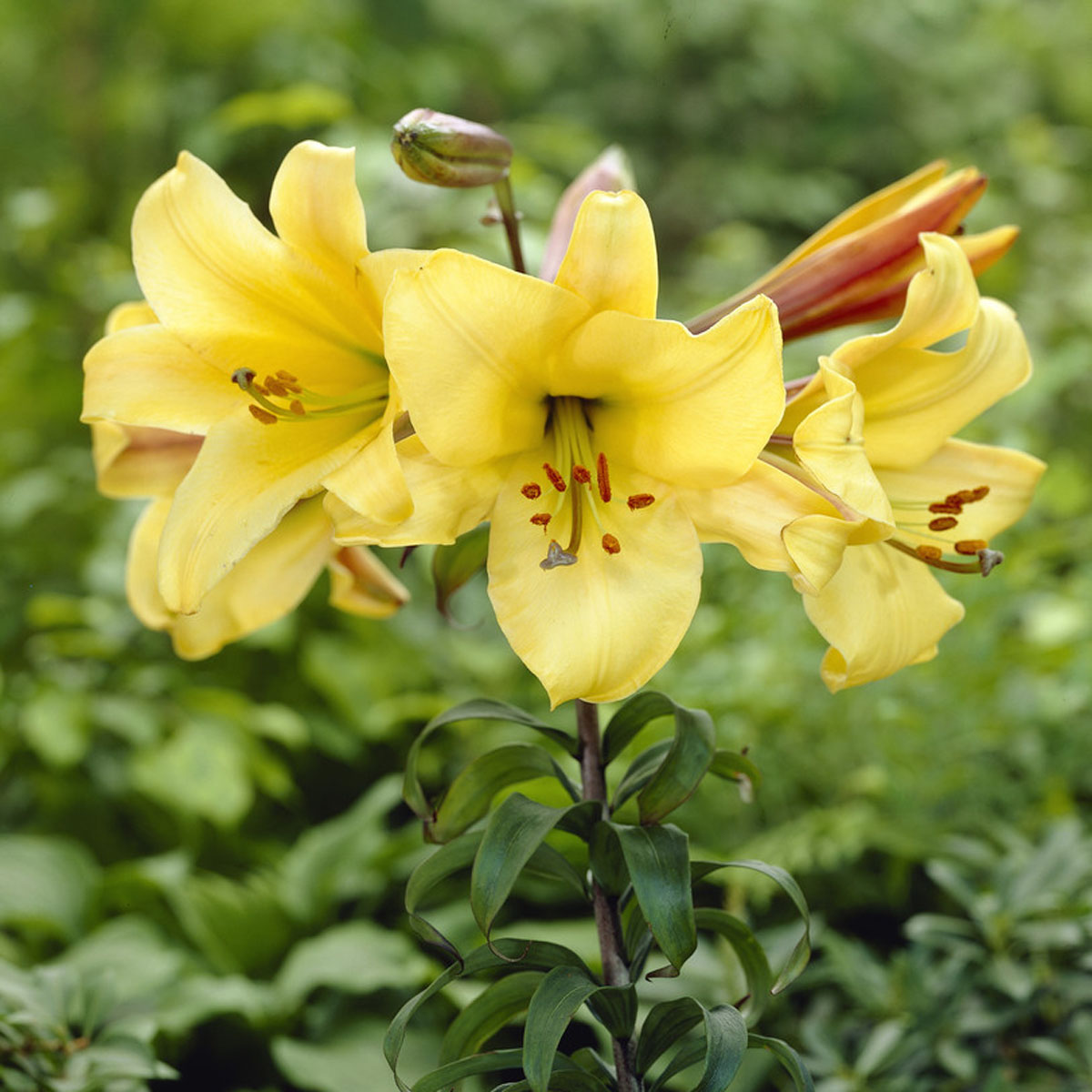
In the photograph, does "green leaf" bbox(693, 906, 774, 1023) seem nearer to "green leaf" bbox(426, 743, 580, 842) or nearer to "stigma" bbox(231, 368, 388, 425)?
"green leaf" bbox(426, 743, 580, 842)

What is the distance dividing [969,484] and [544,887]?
2.37ft

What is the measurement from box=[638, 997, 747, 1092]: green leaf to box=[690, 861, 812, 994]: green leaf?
0.11ft

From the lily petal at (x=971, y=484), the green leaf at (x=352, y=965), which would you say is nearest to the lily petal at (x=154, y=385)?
the lily petal at (x=971, y=484)

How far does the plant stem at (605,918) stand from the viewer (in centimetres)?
69

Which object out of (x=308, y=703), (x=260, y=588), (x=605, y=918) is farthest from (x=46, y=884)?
(x=605, y=918)

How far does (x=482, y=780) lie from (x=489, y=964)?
113mm

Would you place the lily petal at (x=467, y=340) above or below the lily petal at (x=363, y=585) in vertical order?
above

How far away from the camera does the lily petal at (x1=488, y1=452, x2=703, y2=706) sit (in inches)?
22.7

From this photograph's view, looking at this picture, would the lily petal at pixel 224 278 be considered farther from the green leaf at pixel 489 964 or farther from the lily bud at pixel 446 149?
the green leaf at pixel 489 964

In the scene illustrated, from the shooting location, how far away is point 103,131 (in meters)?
2.64

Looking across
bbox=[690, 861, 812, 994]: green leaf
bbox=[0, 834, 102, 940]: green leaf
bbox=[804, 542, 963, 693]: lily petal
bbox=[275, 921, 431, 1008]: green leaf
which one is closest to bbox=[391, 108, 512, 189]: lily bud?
bbox=[804, 542, 963, 693]: lily petal

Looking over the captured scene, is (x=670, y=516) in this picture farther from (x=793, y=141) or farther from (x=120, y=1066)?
(x=793, y=141)

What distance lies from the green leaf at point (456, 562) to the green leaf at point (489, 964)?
8.2 inches

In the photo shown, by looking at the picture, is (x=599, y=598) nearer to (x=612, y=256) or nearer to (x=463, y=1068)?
(x=612, y=256)
